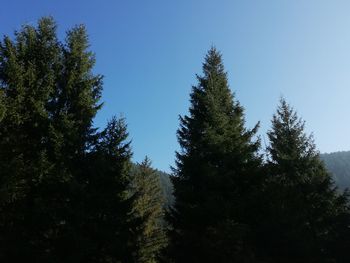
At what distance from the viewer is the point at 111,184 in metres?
22.3

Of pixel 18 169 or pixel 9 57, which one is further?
pixel 9 57

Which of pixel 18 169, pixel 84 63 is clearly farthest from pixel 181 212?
pixel 84 63

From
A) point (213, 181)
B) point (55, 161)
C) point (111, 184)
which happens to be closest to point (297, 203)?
point (213, 181)

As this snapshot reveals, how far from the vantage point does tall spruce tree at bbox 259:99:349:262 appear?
22.7 m

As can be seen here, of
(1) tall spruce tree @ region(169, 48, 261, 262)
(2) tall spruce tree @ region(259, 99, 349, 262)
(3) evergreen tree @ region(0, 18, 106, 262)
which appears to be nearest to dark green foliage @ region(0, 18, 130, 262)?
(3) evergreen tree @ region(0, 18, 106, 262)

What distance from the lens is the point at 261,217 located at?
2252cm

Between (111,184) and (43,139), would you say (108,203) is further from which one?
(43,139)

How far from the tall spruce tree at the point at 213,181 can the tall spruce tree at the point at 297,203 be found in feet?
6.39

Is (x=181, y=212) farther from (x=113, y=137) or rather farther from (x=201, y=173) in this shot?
(x=113, y=137)

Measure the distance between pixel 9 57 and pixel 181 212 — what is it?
Result: 1302 cm

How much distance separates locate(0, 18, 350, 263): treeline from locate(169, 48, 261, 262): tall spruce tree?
0.20 feet

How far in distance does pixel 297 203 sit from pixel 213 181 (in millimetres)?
5961

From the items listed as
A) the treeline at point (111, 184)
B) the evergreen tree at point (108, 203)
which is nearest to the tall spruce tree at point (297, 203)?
the treeline at point (111, 184)

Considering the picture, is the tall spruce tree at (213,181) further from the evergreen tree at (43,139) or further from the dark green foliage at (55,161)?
the evergreen tree at (43,139)
